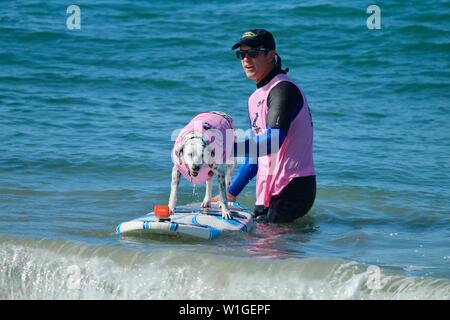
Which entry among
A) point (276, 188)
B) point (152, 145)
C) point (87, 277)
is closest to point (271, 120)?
point (276, 188)

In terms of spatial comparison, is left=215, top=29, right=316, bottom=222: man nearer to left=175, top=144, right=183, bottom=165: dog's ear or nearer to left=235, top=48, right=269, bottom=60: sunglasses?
left=235, top=48, right=269, bottom=60: sunglasses

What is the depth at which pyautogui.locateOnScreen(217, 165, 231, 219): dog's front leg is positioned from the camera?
708 cm

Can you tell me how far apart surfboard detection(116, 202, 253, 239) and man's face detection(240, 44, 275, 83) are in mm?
1121

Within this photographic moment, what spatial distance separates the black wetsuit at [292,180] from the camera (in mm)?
7508

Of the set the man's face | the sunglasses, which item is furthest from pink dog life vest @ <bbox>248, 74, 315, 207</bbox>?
the sunglasses

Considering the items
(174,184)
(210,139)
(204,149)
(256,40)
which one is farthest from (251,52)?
(174,184)

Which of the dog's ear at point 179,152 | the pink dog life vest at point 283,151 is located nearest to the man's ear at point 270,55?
the pink dog life vest at point 283,151

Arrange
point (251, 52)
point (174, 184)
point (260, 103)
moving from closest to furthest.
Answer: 1. point (174, 184)
2. point (251, 52)
3. point (260, 103)

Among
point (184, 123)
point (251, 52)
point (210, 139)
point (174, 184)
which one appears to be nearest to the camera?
point (210, 139)

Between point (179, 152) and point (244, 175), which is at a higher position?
point (179, 152)

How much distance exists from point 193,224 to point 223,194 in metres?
0.33

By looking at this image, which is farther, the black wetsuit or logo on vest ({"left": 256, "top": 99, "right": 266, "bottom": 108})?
logo on vest ({"left": 256, "top": 99, "right": 266, "bottom": 108})

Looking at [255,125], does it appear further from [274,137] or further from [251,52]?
[251,52]

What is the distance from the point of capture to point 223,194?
7.30m
